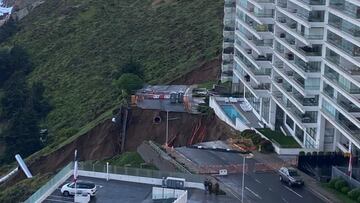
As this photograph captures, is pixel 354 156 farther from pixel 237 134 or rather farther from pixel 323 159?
pixel 237 134

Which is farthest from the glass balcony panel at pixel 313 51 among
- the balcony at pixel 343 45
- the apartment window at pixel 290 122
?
the apartment window at pixel 290 122

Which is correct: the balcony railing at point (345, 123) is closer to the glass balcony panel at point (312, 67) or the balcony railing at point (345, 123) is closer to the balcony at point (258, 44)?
the glass balcony panel at point (312, 67)

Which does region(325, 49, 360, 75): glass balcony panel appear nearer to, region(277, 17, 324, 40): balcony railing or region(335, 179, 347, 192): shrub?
region(277, 17, 324, 40): balcony railing

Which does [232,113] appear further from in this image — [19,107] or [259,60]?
[19,107]

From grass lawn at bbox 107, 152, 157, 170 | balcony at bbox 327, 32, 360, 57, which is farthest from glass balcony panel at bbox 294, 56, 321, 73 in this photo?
grass lawn at bbox 107, 152, 157, 170

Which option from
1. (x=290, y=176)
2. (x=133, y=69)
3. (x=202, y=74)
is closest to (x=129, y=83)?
(x=133, y=69)

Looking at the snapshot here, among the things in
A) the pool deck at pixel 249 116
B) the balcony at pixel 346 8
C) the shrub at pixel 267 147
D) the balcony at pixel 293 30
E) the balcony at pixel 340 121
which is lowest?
the pool deck at pixel 249 116

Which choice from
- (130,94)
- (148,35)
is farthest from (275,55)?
(148,35)
